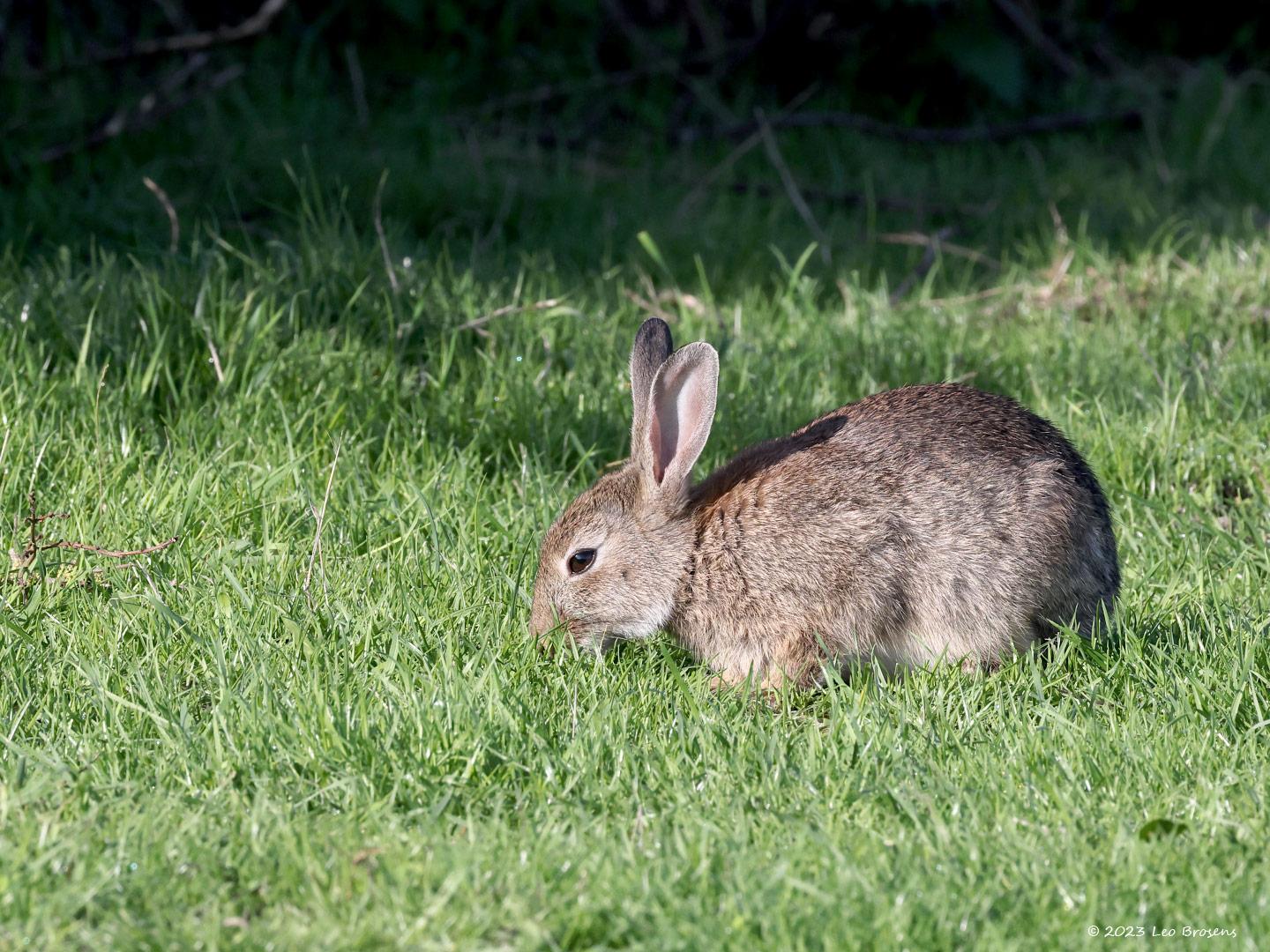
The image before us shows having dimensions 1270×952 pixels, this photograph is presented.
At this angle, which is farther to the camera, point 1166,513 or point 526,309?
point 526,309

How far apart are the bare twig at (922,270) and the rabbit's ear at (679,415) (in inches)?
98.6

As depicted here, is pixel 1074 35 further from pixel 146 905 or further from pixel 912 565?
pixel 146 905

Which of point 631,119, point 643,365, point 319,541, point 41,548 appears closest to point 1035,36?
point 631,119

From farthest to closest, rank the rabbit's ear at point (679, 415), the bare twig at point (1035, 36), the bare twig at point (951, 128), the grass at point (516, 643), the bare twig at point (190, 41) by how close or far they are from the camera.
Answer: the bare twig at point (1035, 36) < the bare twig at point (951, 128) < the bare twig at point (190, 41) < the rabbit's ear at point (679, 415) < the grass at point (516, 643)

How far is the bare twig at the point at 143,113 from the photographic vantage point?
6969 mm

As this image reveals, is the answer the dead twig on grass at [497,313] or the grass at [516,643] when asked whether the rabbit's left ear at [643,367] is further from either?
the dead twig on grass at [497,313]

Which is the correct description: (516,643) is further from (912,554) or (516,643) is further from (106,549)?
(106,549)

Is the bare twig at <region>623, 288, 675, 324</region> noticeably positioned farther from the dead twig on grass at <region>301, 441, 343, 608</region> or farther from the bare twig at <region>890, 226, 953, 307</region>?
the dead twig on grass at <region>301, 441, 343, 608</region>

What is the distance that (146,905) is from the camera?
8.76 feet

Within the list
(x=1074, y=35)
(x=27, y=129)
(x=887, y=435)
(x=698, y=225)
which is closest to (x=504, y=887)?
(x=887, y=435)

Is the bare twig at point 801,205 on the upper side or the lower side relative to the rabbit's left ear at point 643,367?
lower

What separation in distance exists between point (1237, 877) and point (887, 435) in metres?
1.69

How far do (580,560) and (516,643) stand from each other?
0.41 m

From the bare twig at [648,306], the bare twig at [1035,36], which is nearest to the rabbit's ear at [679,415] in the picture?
the bare twig at [648,306]
